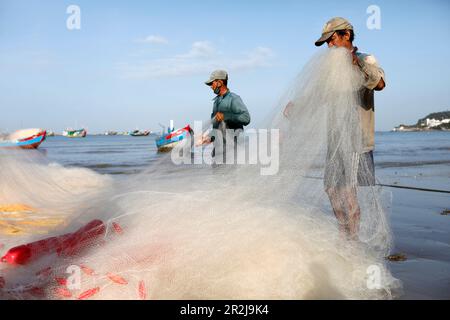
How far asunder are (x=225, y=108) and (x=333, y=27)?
199 cm

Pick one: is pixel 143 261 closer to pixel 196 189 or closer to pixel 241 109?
pixel 196 189

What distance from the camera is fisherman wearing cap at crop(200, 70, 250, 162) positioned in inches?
193

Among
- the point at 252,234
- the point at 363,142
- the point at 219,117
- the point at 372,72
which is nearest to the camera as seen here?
the point at 252,234

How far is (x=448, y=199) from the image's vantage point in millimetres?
6535

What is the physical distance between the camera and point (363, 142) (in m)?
3.18

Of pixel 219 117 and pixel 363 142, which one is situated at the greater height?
pixel 219 117

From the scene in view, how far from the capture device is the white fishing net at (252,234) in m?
2.41

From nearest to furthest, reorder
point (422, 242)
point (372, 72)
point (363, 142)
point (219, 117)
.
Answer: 1. point (372, 72)
2. point (363, 142)
3. point (422, 242)
4. point (219, 117)

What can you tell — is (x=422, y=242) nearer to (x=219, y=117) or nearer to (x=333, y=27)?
(x=333, y=27)

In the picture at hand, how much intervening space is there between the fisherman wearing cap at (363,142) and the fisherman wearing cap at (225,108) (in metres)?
1.81

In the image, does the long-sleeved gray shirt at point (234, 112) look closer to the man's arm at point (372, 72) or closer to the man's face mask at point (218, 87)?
the man's face mask at point (218, 87)

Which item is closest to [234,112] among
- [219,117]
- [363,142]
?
[219,117]
